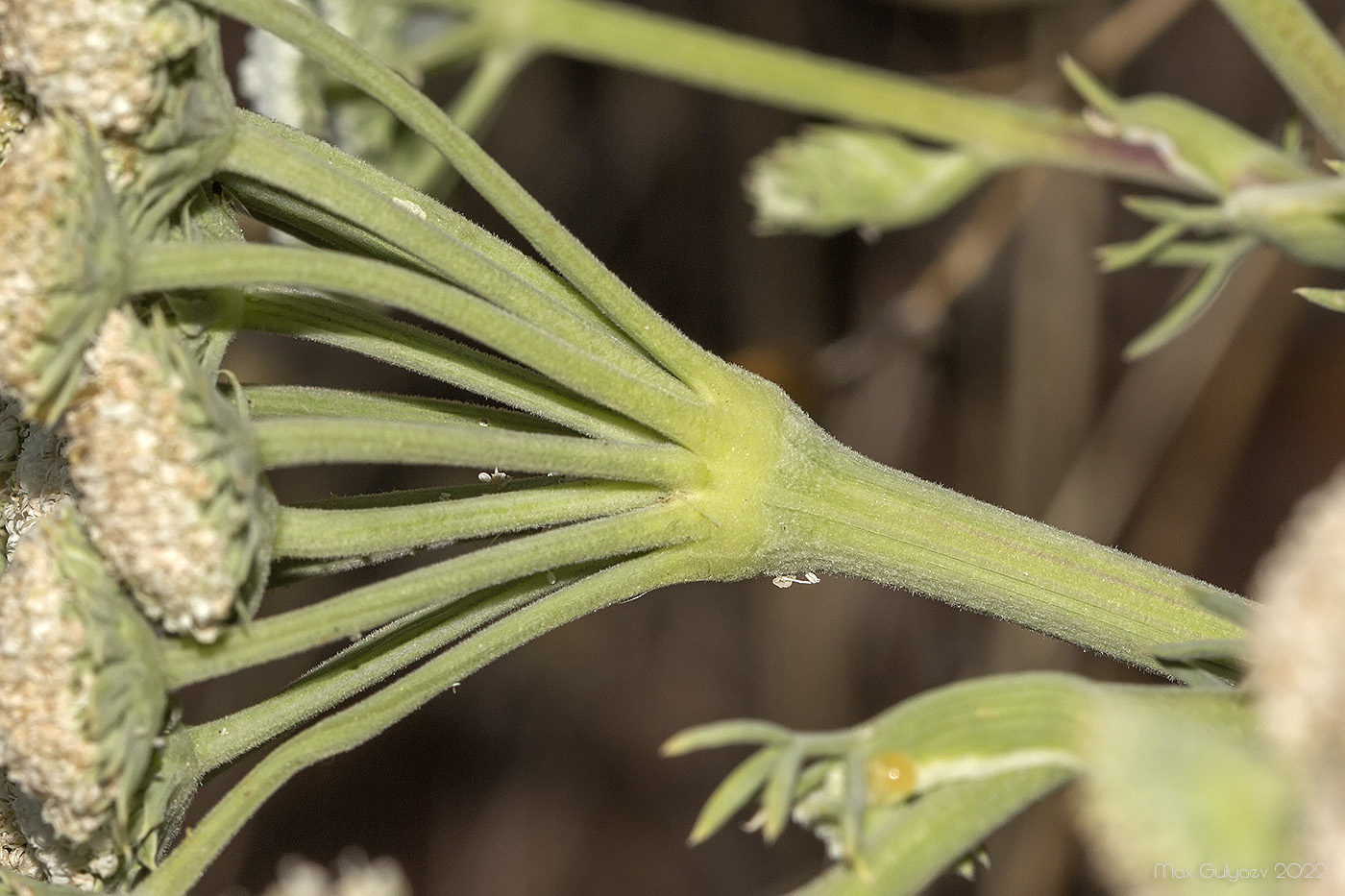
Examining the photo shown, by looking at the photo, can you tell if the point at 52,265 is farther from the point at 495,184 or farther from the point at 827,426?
the point at 827,426

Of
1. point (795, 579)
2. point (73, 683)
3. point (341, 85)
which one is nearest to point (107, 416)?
point (73, 683)

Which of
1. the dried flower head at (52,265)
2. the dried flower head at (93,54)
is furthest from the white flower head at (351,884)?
the dried flower head at (93,54)

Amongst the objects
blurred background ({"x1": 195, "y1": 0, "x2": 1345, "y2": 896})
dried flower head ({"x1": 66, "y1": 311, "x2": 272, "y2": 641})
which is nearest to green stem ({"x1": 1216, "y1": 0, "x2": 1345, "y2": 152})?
dried flower head ({"x1": 66, "y1": 311, "x2": 272, "y2": 641})

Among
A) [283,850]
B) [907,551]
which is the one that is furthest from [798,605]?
[907,551]

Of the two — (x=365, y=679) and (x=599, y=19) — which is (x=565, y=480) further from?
(x=599, y=19)

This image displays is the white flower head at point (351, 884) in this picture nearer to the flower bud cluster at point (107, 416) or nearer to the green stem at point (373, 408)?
the flower bud cluster at point (107, 416)
